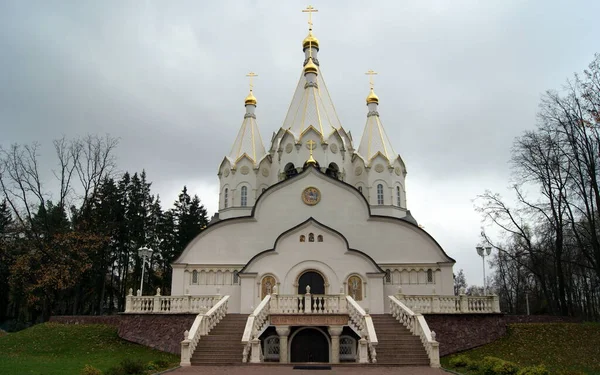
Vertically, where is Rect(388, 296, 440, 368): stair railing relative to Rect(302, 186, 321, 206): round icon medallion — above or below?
below

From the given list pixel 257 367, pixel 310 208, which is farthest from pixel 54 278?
pixel 257 367

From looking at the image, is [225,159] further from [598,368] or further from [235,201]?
[598,368]

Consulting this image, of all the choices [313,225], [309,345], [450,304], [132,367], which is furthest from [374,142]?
[132,367]

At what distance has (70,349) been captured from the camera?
1962 centimetres

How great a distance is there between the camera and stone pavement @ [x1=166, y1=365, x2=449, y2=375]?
1284 centimetres

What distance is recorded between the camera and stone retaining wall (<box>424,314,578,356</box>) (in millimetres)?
19516

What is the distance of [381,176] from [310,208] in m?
7.23

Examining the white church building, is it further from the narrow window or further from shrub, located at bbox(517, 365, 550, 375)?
shrub, located at bbox(517, 365, 550, 375)


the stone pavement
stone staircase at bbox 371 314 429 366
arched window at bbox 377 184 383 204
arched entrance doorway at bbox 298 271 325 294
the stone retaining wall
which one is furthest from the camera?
arched window at bbox 377 184 383 204

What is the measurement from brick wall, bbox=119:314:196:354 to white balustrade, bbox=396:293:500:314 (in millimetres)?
9183

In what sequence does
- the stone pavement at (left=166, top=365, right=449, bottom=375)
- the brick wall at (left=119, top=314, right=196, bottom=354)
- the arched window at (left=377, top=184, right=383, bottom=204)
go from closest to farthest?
the stone pavement at (left=166, top=365, right=449, bottom=375), the brick wall at (left=119, top=314, right=196, bottom=354), the arched window at (left=377, top=184, right=383, bottom=204)

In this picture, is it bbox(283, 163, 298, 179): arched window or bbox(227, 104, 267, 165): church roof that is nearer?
bbox(283, 163, 298, 179): arched window

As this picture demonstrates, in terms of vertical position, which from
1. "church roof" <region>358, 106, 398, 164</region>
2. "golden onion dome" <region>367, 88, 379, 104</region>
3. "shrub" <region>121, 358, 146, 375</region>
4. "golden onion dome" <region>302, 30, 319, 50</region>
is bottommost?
"shrub" <region>121, 358, 146, 375</region>

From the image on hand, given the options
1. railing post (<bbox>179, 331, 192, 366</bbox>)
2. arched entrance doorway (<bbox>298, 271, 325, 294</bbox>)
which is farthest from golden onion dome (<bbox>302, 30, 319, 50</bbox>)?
railing post (<bbox>179, 331, 192, 366</bbox>)
